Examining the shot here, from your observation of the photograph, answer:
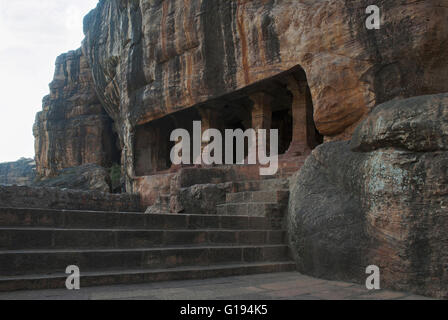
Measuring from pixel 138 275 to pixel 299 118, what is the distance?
8.89 m

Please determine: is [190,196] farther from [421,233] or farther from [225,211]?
[421,233]

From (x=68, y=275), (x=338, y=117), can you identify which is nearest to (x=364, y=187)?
(x=68, y=275)

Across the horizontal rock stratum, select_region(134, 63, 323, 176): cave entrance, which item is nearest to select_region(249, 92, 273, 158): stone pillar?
select_region(134, 63, 323, 176): cave entrance

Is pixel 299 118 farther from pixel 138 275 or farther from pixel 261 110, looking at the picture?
pixel 138 275

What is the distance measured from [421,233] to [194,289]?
2.06 meters

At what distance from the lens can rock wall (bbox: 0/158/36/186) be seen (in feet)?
107

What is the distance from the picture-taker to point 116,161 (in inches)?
951

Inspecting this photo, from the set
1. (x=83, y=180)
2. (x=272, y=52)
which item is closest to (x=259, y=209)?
(x=272, y=52)

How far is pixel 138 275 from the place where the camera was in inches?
132

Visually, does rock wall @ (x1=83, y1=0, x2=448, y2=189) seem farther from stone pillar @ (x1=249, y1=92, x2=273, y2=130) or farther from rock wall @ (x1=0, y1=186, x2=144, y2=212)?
rock wall @ (x1=0, y1=186, x2=144, y2=212)

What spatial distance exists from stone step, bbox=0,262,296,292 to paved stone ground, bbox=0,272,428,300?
93mm

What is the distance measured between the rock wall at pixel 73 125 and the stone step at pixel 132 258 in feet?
68.4

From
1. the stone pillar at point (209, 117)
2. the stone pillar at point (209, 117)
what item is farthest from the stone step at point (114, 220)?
the stone pillar at point (209, 117)

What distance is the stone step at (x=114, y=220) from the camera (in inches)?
149
